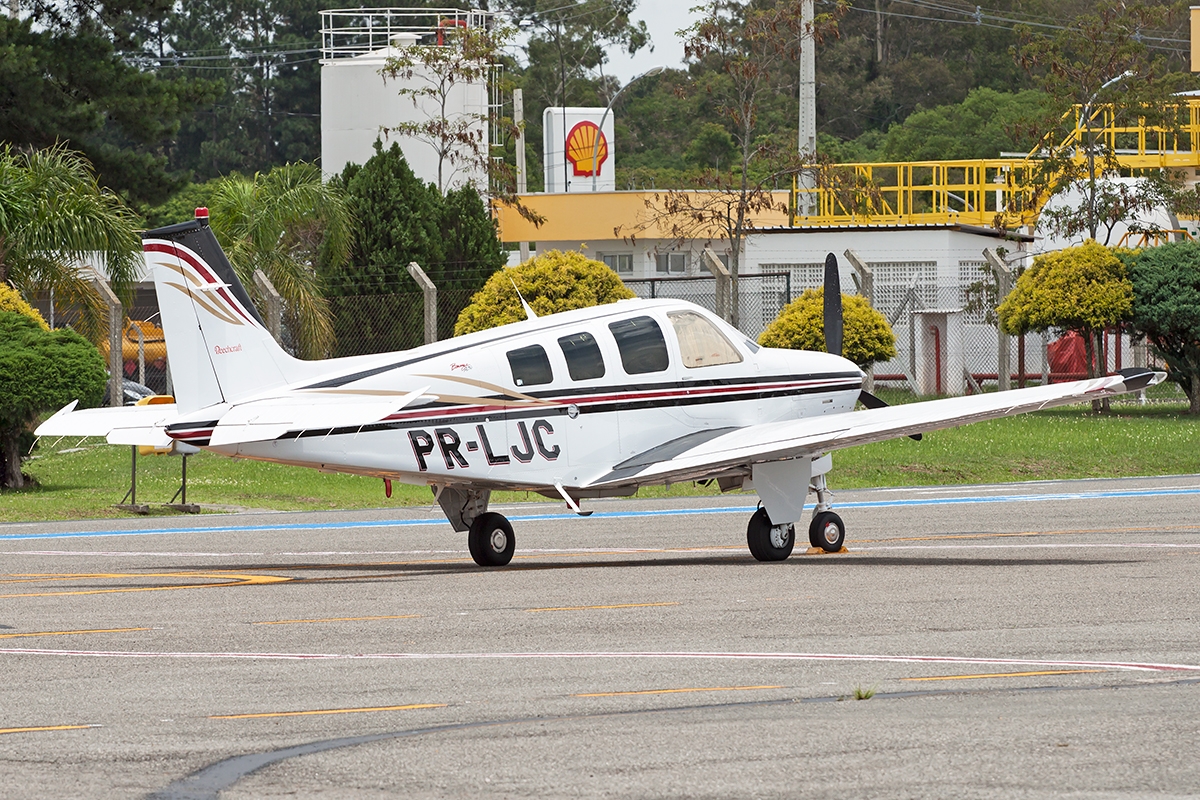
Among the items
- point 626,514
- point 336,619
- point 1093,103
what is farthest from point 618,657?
point 1093,103

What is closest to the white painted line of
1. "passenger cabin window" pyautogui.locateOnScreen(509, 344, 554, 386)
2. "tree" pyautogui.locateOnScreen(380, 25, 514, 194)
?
"passenger cabin window" pyautogui.locateOnScreen(509, 344, 554, 386)

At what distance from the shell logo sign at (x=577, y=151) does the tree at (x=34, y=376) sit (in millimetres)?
41239

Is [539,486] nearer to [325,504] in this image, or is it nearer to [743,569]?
[743,569]

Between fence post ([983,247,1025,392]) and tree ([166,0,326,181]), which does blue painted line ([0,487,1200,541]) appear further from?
tree ([166,0,326,181])

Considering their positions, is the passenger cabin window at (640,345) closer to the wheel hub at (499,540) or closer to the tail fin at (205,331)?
the wheel hub at (499,540)

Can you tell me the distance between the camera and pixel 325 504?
24688mm

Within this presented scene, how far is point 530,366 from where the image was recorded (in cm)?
1573

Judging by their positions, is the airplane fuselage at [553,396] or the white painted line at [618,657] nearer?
the white painted line at [618,657]

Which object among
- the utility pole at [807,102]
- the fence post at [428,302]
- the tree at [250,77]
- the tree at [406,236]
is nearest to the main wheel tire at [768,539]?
the fence post at [428,302]

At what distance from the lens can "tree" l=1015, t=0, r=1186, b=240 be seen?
37344 mm

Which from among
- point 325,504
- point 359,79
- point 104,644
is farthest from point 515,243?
point 104,644

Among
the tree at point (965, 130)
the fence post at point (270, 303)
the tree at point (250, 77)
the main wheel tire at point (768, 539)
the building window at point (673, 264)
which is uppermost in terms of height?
the tree at point (250, 77)

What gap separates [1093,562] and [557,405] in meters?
5.08

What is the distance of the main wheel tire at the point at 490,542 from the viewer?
650 inches
